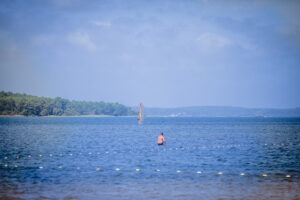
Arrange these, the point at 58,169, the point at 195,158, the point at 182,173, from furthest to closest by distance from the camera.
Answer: the point at 195,158, the point at 58,169, the point at 182,173

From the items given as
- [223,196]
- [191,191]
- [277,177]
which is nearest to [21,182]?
[191,191]

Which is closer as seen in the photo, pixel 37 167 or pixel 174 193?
pixel 174 193

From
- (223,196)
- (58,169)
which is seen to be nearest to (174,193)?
(223,196)

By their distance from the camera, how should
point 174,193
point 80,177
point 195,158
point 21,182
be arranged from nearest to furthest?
point 174,193
point 21,182
point 80,177
point 195,158

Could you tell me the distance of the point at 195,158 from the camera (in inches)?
1604

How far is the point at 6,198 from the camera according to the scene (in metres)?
20.4

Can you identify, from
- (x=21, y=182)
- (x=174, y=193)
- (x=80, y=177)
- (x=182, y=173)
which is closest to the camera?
(x=174, y=193)

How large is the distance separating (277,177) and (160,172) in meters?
8.78

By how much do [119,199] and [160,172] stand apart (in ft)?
32.9

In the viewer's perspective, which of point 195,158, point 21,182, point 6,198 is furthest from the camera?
point 195,158

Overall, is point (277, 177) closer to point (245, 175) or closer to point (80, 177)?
point (245, 175)

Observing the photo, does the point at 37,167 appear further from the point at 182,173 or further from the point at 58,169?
the point at 182,173

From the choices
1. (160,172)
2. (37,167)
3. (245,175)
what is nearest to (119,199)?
(160,172)

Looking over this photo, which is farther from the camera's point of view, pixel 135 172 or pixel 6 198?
pixel 135 172
